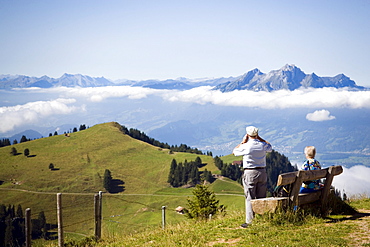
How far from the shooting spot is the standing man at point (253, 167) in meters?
11.5

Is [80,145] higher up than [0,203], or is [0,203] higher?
[80,145]

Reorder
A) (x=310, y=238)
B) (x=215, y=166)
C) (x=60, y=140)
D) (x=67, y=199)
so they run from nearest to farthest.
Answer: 1. (x=310, y=238)
2. (x=67, y=199)
3. (x=215, y=166)
4. (x=60, y=140)

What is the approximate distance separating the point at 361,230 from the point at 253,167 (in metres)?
3.50

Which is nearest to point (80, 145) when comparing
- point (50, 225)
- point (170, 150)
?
point (170, 150)

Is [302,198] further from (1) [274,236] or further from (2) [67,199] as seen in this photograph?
(2) [67,199]

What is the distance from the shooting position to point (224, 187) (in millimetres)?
145500

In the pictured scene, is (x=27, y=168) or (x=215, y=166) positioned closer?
(x=27, y=168)

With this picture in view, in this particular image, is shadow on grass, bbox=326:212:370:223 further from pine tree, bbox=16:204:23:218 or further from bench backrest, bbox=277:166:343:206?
pine tree, bbox=16:204:23:218

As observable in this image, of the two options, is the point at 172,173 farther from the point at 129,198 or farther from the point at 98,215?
the point at 98,215

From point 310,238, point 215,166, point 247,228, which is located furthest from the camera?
point 215,166

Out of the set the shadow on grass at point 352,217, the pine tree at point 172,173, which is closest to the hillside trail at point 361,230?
the shadow on grass at point 352,217

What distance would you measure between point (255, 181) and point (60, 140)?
635ft

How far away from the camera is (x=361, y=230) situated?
10.1 m

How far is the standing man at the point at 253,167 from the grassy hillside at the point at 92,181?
9435 centimetres
